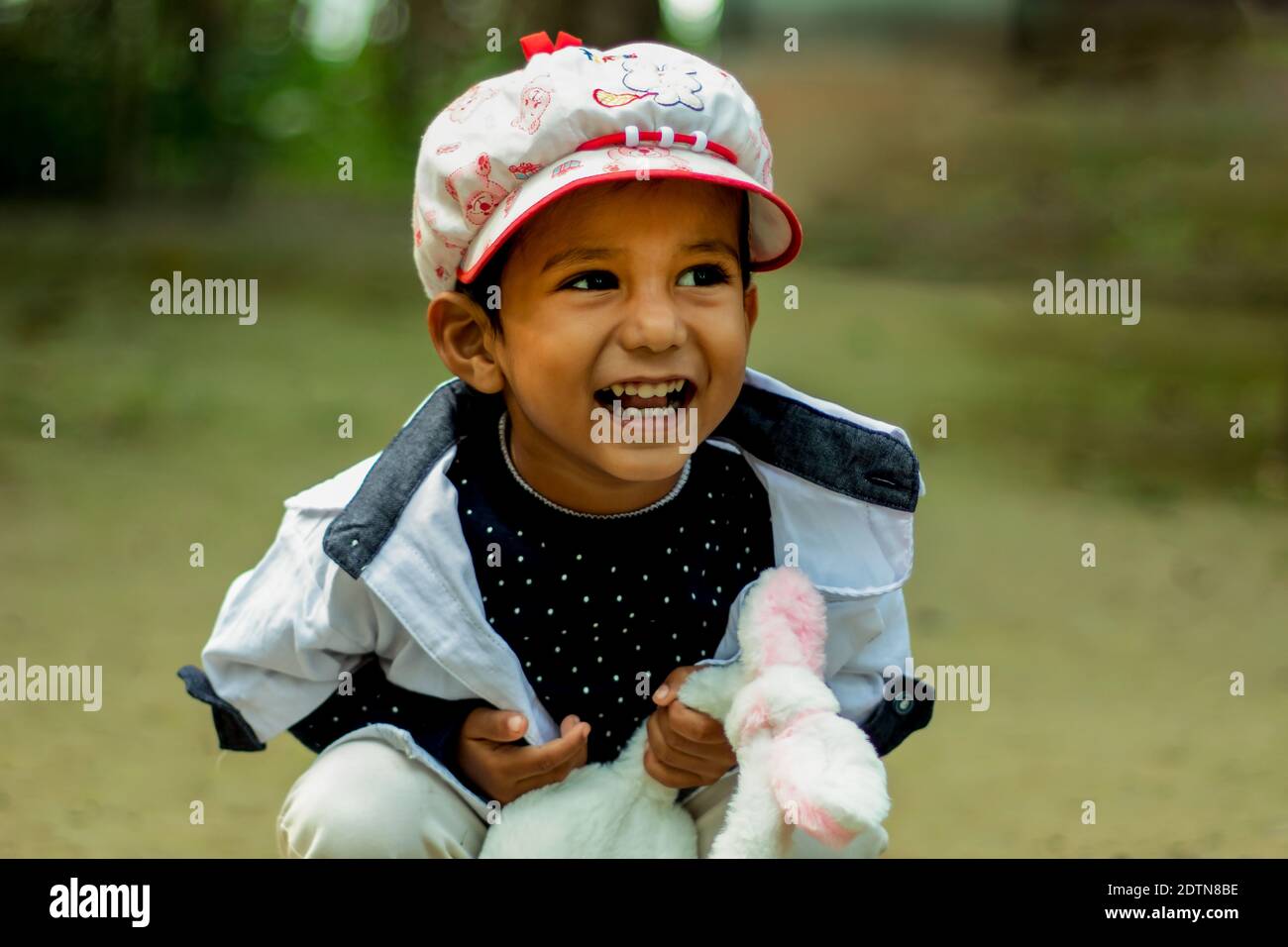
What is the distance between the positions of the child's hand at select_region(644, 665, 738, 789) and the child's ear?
37 centimetres

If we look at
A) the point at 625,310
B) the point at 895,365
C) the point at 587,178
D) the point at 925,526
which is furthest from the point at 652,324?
the point at 895,365

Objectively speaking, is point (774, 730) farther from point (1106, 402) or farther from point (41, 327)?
point (41, 327)

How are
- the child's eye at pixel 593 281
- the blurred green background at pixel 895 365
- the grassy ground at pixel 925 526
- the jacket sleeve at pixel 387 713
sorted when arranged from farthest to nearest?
the blurred green background at pixel 895 365 → the grassy ground at pixel 925 526 → the jacket sleeve at pixel 387 713 → the child's eye at pixel 593 281

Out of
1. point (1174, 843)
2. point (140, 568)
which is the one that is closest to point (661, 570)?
point (1174, 843)

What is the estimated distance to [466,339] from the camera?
5.50 ft

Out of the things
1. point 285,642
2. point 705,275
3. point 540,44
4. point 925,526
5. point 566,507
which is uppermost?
point 540,44

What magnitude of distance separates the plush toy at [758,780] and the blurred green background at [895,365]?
61cm

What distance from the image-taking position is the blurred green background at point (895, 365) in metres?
2.44

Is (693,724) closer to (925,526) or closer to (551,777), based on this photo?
(551,777)

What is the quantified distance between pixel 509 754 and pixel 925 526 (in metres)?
2.43

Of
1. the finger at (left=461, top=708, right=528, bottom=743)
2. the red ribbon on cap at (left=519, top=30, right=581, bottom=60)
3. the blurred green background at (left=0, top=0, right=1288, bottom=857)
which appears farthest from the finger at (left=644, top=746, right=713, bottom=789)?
the red ribbon on cap at (left=519, top=30, right=581, bottom=60)

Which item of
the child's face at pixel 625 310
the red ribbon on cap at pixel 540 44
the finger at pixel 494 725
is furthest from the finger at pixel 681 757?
the red ribbon on cap at pixel 540 44

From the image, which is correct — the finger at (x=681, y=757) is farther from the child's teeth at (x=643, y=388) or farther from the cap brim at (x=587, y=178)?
the cap brim at (x=587, y=178)

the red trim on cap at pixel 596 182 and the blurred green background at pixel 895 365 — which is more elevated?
the red trim on cap at pixel 596 182
